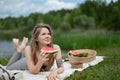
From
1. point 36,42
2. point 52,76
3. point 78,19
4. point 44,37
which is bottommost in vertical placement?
point 78,19

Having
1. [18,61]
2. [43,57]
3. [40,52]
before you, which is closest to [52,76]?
[43,57]

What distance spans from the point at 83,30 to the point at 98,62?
10597 millimetres

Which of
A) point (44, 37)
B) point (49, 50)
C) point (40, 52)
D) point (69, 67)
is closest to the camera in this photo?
point (49, 50)

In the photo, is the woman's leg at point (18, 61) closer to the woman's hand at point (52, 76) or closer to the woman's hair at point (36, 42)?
the woman's hair at point (36, 42)

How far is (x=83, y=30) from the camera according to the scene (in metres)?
17.6

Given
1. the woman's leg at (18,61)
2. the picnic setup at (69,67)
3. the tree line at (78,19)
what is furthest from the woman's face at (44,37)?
the tree line at (78,19)

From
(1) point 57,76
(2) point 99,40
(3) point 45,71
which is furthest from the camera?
(2) point 99,40

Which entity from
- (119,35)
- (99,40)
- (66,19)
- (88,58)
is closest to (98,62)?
(88,58)

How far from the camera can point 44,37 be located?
6.04m

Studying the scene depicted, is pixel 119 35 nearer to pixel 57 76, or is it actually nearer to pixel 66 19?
pixel 66 19

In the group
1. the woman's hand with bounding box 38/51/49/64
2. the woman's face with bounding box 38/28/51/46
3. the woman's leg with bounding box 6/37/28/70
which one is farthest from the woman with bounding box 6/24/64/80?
the woman's leg with bounding box 6/37/28/70

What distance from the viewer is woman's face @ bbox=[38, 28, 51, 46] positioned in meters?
6.04

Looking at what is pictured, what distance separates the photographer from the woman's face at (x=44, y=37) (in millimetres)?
6039

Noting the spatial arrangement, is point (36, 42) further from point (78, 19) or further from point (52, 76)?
point (78, 19)
